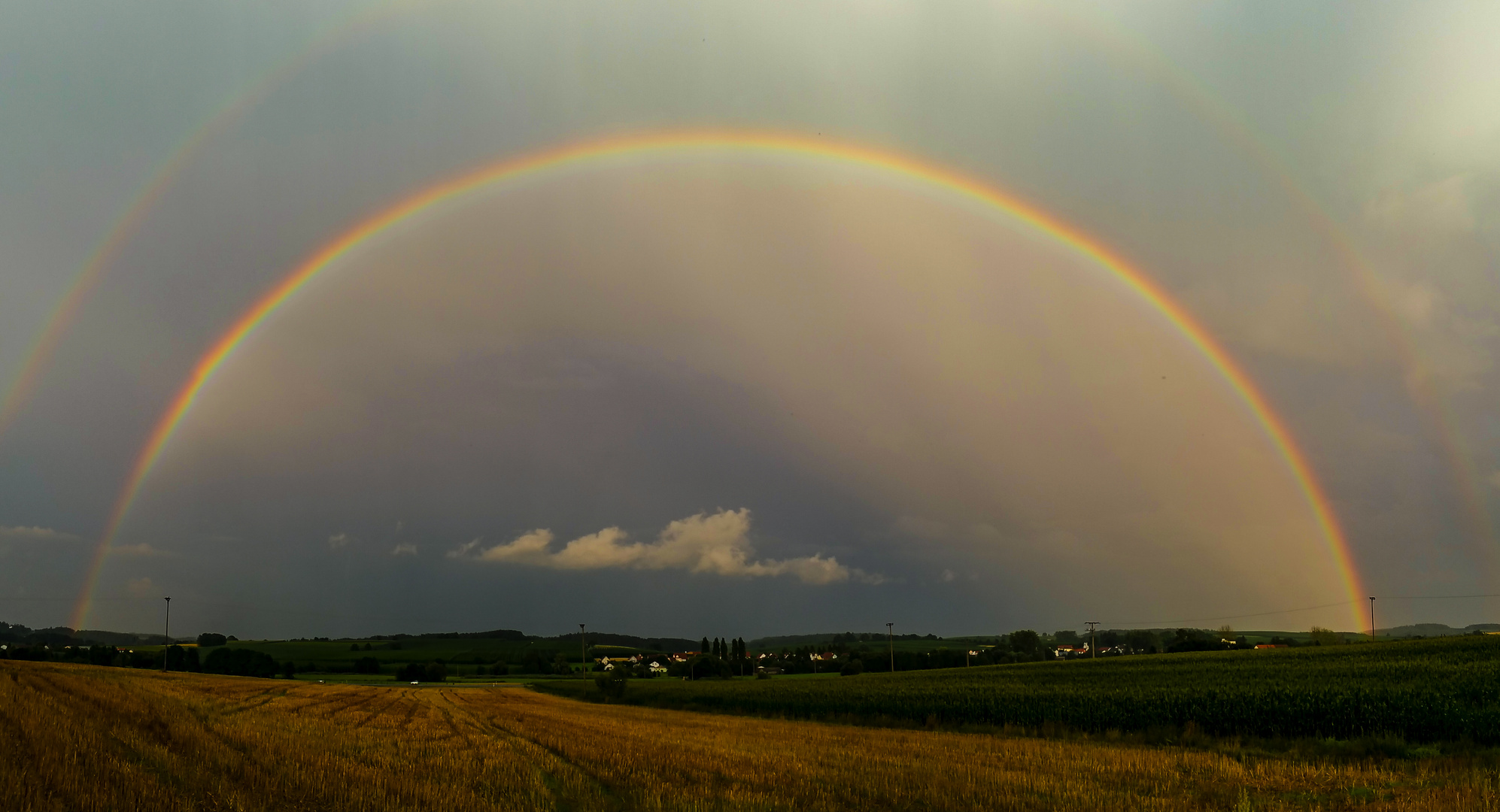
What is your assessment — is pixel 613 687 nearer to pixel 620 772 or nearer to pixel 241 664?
pixel 620 772

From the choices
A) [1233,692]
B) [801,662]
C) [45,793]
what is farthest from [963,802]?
[801,662]

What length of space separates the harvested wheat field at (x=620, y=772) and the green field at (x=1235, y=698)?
6093mm

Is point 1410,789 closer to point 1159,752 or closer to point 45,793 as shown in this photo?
point 1159,752

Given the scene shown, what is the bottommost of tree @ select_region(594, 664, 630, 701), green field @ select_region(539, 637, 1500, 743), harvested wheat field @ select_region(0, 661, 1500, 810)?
tree @ select_region(594, 664, 630, 701)

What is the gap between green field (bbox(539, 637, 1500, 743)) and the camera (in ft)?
92.3

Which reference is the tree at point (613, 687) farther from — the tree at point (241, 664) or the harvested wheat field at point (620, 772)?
the tree at point (241, 664)

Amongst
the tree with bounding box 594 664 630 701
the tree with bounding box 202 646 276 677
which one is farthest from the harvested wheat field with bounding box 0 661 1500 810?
the tree with bounding box 202 646 276 677

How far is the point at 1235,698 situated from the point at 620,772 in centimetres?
2503

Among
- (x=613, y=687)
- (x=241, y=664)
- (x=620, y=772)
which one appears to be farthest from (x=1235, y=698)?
(x=241, y=664)

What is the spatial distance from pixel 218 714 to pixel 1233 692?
1559 inches

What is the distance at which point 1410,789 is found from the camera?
1641cm

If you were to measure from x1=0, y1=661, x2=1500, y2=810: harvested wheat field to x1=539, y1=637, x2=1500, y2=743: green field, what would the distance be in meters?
6.09

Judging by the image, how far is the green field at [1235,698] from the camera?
28.1m

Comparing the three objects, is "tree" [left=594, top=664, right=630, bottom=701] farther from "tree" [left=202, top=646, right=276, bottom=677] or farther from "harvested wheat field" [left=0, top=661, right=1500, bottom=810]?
"tree" [left=202, top=646, right=276, bottom=677]
